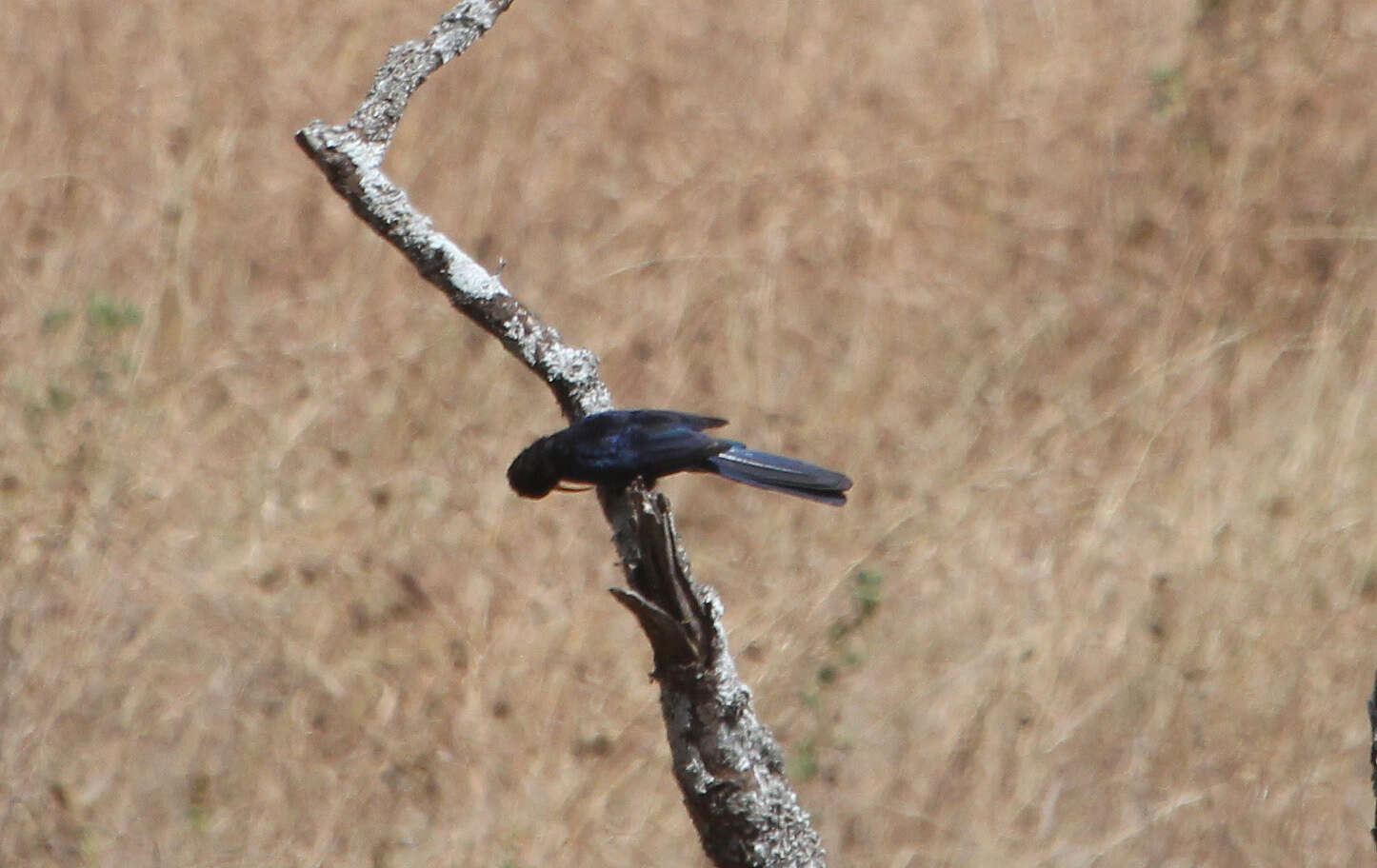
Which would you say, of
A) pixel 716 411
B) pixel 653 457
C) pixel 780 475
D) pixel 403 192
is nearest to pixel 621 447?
pixel 653 457

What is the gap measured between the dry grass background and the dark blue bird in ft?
7.10

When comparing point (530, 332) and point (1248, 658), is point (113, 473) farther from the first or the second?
point (1248, 658)

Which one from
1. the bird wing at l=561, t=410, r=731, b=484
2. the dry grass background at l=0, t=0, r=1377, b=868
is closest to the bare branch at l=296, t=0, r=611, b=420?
the bird wing at l=561, t=410, r=731, b=484

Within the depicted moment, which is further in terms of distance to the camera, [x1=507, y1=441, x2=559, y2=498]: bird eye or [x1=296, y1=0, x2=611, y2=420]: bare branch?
[x1=507, y1=441, x2=559, y2=498]: bird eye

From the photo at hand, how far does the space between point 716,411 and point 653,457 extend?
10.4ft

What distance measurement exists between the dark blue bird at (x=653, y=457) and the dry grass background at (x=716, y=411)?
216 cm

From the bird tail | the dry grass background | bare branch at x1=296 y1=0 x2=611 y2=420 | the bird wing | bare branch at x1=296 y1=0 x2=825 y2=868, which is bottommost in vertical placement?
bare branch at x1=296 y1=0 x2=825 y2=868

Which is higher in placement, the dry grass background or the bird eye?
the dry grass background

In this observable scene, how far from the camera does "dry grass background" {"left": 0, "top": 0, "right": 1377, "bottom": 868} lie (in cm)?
431

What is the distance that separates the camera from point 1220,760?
4266 mm

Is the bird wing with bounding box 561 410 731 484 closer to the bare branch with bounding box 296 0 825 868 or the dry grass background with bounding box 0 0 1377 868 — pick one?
the bare branch with bounding box 296 0 825 868

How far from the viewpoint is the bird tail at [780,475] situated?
2336mm

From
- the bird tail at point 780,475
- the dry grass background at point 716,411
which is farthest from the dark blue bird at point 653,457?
the dry grass background at point 716,411

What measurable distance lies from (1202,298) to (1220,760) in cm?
173
